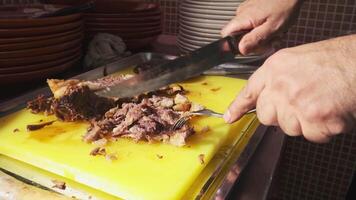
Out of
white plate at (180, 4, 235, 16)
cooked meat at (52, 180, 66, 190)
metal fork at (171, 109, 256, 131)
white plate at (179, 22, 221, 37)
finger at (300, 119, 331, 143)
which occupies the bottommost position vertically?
cooked meat at (52, 180, 66, 190)

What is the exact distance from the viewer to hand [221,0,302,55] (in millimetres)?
771

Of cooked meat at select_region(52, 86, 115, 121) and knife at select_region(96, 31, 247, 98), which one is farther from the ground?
knife at select_region(96, 31, 247, 98)

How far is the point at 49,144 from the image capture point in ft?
2.08

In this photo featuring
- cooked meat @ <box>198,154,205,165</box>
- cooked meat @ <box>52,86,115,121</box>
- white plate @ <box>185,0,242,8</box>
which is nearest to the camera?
cooked meat @ <box>198,154,205,165</box>

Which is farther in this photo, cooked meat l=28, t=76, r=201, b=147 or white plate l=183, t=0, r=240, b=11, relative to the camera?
white plate l=183, t=0, r=240, b=11

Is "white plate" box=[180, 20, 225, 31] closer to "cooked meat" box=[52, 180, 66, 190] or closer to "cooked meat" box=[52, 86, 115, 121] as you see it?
"cooked meat" box=[52, 86, 115, 121]

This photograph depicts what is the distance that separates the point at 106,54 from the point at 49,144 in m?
0.48

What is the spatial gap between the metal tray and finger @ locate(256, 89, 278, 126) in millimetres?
93

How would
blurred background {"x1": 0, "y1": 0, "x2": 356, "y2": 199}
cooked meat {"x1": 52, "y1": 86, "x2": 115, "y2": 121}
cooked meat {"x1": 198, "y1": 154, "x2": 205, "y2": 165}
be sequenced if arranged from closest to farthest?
cooked meat {"x1": 198, "y1": 154, "x2": 205, "y2": 165} → cooked meat {"x1": 52, "y1": 86, "x2": 115, "y2": 121} → blurred background {"x1": 0, "y1": 0, "x2": 356, "y2": 199}

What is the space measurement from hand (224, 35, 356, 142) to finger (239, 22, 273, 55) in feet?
0.73

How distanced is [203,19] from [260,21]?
30 cm

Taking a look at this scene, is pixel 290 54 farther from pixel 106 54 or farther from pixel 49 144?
pixel 106 54

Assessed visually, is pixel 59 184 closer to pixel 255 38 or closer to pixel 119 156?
pixel 119 156

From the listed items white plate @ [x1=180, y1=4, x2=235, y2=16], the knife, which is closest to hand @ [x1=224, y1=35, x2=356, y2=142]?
the knife
